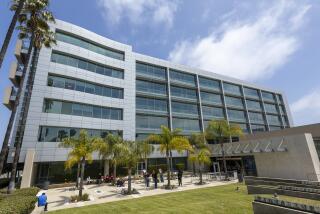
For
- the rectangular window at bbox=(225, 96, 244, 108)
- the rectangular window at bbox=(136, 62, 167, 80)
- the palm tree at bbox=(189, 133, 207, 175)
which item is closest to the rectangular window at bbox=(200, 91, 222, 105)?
the rectangular window at bbox=(225, 96, 244, 108)

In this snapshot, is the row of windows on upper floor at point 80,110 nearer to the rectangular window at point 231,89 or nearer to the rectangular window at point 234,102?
the rectangular window at point 234,102

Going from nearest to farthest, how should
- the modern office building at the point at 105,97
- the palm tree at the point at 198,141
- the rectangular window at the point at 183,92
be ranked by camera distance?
the modern office building at the point at 105,97 < the palm tree at the point at 198,141 < the rectangular window at the point at 183,92

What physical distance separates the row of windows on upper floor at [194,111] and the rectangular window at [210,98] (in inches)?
64.2

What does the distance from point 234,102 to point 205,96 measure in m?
11.3

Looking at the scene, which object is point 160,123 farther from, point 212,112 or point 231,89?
point 231,89

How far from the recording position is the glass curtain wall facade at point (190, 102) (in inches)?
1662

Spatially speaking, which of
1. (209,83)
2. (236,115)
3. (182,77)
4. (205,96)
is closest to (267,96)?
(236,115)

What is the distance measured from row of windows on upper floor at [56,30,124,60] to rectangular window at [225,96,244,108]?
32.6 meters

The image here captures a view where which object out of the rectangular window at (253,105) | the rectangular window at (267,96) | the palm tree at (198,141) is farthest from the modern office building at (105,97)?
the rectangular window at (267,96)

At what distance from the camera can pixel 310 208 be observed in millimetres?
8188

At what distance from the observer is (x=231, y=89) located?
190 feet

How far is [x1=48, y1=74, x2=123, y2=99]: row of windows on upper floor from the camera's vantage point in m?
31.9

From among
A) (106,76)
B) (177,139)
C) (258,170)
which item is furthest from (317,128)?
(106,76)

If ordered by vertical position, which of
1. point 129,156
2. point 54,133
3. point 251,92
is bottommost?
point 129,156
